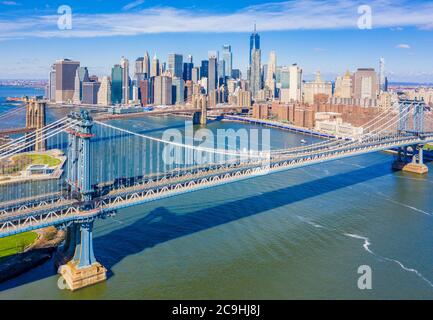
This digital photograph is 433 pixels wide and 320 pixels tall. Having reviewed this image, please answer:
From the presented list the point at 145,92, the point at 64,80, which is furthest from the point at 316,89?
the point at 64,80

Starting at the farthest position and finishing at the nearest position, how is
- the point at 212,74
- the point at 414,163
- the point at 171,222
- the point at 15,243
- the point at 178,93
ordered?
the point at 212,74 → the point at 178,93 → the point at 414,163 → the point at 171,222 → the point at 15,243

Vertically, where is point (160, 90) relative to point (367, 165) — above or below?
→ above

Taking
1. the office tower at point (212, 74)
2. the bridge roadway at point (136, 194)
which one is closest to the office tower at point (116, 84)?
the office tower at point (212, 74)

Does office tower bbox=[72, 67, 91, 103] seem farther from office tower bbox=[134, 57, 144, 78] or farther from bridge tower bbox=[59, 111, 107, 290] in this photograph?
bridge tower bbox=[59, 111, 107, 290]

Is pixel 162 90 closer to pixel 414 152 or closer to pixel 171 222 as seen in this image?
pixel 414 152
